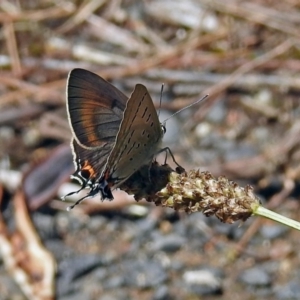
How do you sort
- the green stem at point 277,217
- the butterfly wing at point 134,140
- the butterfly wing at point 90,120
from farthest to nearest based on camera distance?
the butterfly wing at point 90,120
the butterfly wing at point 134,140
the green stem at point 277,217

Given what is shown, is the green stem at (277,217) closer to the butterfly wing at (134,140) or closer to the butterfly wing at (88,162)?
the butterfly wing at (134,140)

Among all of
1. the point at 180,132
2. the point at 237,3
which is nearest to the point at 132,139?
the point at 180,132

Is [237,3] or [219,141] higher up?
[237,3]

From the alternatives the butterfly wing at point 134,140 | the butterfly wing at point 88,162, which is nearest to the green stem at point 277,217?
the butterfly wing at point 134,140

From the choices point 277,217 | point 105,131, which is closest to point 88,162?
point 105,131

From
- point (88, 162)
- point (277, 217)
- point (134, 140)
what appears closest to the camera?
point (277, 217)

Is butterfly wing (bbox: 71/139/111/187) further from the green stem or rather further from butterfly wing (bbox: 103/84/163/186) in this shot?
the green stem

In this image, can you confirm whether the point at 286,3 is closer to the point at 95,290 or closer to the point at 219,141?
the point at 219,141

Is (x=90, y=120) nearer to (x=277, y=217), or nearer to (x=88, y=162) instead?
(x=88, y=162)
